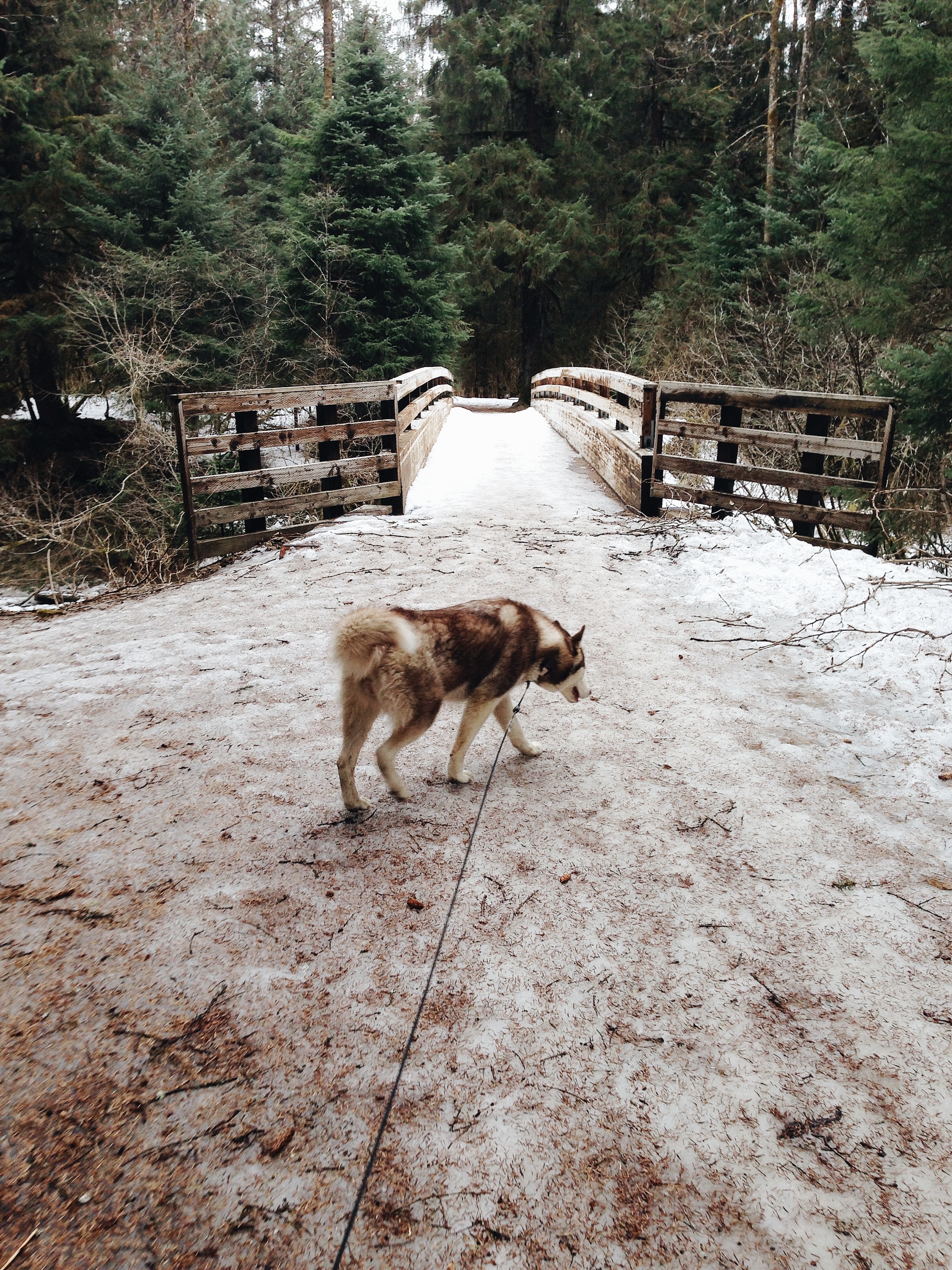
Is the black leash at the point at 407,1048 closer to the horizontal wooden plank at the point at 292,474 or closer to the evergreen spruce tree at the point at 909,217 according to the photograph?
the horizontal wooden plank at the point at 292,474

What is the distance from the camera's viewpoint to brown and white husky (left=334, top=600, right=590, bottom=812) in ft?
10.00

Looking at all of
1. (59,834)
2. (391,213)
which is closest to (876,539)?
(59,834)

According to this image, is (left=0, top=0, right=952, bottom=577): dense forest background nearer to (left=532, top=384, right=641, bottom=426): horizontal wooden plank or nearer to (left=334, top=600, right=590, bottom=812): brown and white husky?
(left=532, top=384, right=641, bottom=426): horizontal wooden plank

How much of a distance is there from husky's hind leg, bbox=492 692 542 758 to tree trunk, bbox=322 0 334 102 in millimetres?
22843

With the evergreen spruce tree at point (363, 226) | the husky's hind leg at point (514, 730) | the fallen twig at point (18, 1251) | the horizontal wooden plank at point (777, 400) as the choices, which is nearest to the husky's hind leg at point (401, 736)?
the husky's hind leg at point (514, 730)

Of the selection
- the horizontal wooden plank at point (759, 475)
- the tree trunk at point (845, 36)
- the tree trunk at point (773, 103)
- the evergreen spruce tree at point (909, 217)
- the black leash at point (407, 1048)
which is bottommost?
the black leash at point (407, 1048)

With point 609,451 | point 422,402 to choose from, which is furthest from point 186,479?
point 422,402

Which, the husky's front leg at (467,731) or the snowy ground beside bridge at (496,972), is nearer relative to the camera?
the snowy ground beside bridge at (496,972)

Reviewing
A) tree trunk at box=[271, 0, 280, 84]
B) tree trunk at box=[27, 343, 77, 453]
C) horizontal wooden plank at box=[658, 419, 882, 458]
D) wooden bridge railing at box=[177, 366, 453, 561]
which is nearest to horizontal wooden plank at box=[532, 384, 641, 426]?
horizontal wooden plank at box=[658, 419, 882, 458]

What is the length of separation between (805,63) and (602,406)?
506 inches

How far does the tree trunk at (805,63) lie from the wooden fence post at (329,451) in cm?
1489

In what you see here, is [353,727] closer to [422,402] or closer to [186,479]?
[186,479]

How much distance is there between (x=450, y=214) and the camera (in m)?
23.4

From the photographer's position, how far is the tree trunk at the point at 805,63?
57.3ft
